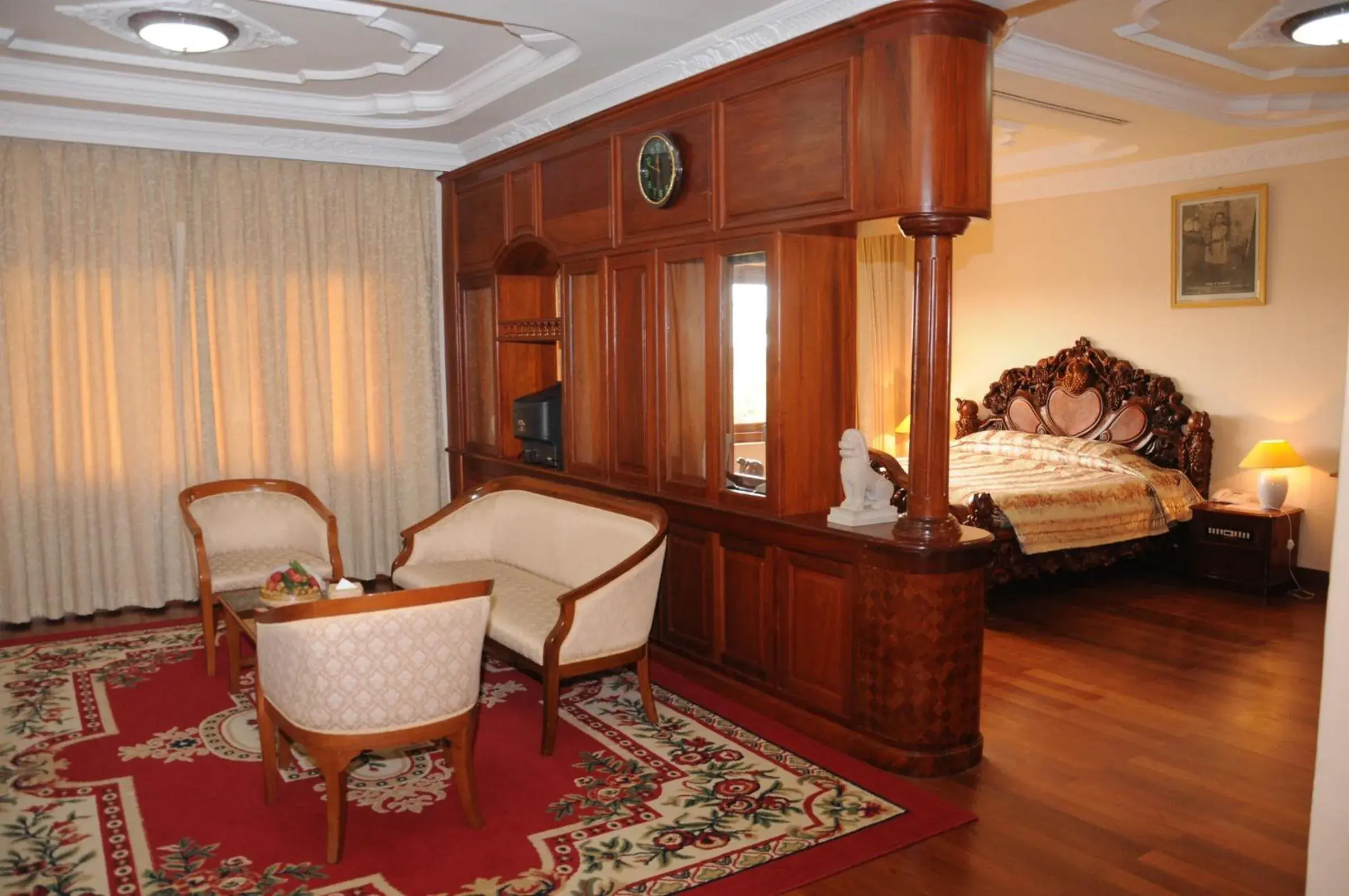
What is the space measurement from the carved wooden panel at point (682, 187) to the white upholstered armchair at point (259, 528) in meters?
2.16

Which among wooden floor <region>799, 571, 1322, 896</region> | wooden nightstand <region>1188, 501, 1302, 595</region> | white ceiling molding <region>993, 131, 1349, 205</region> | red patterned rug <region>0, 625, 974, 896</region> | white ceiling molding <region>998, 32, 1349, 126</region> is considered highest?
white ceiling molding <region>998, 32, 1349, 126</region>

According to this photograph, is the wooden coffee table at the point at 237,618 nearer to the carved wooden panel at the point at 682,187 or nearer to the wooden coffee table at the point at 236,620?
the wooden coffee table at the point at 236,620

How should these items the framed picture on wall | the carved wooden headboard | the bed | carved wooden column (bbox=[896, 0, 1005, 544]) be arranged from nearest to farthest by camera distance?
carved wooden column (bbox=[896, 0, 1005, 544]) → the bed → the framed picture on wall → the carved wooden headboard

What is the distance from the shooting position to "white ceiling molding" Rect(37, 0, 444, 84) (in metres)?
4.22

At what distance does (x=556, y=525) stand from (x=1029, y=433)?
4.18m

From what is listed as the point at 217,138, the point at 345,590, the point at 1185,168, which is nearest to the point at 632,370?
the point at 345,590

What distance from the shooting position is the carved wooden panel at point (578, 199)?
5074mm

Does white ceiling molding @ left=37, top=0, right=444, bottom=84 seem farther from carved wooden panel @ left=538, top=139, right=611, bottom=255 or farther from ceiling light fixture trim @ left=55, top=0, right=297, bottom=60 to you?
carved wooden panel @ left=538, top=139, right=611, bottom=255

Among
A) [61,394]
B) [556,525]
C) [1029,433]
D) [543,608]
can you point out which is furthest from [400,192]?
[1029,433]

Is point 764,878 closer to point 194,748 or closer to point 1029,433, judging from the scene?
point 194,748

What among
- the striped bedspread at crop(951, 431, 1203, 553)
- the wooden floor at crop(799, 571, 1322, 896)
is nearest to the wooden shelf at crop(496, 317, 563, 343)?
the striped bedspread at crop(951, 431, 1203, 553)

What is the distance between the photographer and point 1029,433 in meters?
7.60

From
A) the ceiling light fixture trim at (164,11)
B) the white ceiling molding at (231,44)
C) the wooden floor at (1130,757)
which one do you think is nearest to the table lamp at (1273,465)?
the wooden floor at (1130,757)

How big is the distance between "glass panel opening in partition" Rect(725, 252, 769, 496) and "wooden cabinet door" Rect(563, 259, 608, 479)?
0.98 metres
